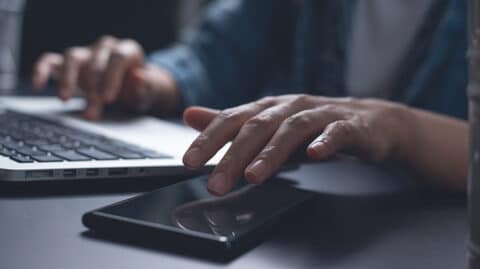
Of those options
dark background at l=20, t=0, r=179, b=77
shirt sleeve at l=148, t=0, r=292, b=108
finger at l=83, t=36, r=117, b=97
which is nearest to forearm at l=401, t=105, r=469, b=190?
finger at l=83, t=36, r=117, b=97

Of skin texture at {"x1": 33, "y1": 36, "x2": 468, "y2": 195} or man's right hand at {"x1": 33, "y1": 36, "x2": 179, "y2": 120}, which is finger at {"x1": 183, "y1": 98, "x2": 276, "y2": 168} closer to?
skin texture at {"x1": 33, "y1": 36, "x2": 468, "y2": 195}

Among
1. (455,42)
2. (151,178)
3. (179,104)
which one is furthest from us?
(179,104)

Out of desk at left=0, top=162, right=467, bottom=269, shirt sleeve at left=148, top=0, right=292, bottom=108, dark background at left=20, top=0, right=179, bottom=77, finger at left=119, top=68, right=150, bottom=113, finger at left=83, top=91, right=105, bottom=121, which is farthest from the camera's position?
dark background at left=20, top=0, right=179, bottom=77

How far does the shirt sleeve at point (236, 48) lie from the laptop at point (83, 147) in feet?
1.18

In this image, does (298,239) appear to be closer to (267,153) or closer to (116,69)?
(267,153)

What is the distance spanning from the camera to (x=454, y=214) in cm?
43

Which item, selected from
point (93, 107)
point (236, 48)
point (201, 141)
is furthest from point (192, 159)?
point (236, 48)

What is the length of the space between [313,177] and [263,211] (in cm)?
17

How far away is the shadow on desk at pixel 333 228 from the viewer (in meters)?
0.32

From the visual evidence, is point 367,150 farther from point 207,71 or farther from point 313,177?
point 207,71

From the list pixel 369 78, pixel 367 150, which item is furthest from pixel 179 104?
pixel 367 150

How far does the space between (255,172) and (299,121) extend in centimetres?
7

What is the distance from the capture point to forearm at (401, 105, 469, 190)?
52cm

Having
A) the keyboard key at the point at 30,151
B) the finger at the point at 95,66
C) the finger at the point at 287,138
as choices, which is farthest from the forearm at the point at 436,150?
the finger at the point at 95,66
